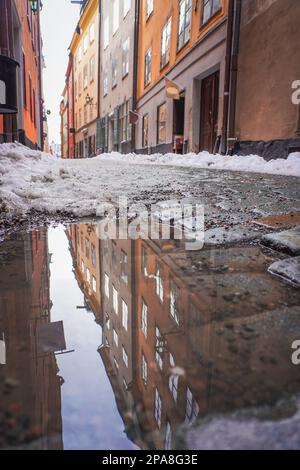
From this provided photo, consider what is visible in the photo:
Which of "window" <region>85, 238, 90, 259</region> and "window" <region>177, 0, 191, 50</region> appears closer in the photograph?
"window" <region>85, 238, 90, 259</region>

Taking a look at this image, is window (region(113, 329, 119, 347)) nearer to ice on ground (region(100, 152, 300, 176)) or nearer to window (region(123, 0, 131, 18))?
ice on ground (region(100, 152, 300, 176))

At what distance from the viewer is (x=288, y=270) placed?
4.34 ft

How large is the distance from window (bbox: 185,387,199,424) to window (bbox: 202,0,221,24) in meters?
8.29

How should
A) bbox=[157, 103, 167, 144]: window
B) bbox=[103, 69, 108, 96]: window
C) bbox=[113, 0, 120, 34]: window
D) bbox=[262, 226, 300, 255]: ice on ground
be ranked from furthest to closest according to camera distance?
bbox=[103, 69, 108, 96]: window → bbox=[113, 0, 120, 34]: window → bbox=[157, 103, 167, 144]: window → bbox=[262, 226, 300, 255]: ice on ground

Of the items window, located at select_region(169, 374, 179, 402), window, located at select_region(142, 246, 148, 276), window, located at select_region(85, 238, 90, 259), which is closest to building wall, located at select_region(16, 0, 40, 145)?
window, located at select_region(85, 238, 90, 259)

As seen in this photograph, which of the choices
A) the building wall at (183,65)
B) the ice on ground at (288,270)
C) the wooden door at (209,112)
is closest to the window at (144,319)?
the ice on ground at (288,270)

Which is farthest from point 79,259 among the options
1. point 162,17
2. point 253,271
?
point 162,17

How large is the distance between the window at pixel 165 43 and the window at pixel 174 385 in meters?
11.6

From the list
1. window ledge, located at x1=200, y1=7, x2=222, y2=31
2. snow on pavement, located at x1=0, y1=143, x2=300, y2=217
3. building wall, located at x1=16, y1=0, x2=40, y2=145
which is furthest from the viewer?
building wall, located at x1=16, y1=0, x2=40, y2=145

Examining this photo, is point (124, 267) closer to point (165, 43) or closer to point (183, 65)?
point (183, 65)

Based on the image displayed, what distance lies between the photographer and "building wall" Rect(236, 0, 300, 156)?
207 inches
